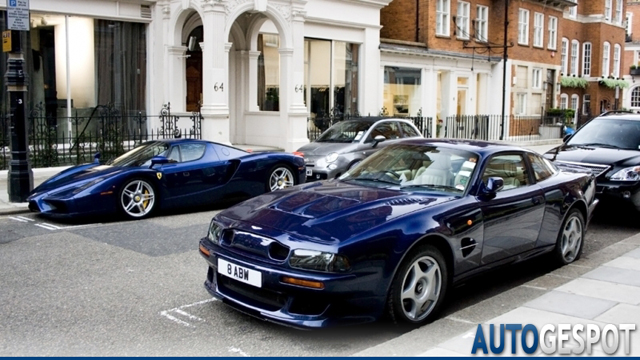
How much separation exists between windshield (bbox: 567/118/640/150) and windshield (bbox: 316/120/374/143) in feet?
14.6

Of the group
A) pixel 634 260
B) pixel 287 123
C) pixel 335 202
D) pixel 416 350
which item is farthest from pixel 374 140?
pixel 416 350

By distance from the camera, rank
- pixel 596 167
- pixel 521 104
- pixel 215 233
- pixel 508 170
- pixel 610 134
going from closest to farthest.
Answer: pixel 215 233
pixel 508 170
pixel 596 167
pixel 610 134
pixel 521 104

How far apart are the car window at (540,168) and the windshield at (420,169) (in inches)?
42.1

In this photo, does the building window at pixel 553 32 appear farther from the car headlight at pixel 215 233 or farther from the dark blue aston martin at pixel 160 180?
the car headlight at pixel 215 233

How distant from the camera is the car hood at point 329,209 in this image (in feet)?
16.6

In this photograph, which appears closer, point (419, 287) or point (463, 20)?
point (419, 287)

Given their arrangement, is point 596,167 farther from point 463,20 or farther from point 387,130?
point 463,20

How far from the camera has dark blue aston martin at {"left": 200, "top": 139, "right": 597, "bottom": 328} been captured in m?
4.88

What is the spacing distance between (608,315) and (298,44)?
14933 mm

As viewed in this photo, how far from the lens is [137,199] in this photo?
1016cm

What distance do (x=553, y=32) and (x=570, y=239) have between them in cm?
3169

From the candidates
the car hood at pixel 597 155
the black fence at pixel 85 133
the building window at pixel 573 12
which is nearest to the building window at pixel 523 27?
the building window at pixel 573 12

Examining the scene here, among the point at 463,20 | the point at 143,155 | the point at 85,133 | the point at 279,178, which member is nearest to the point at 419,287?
the point at 143,155

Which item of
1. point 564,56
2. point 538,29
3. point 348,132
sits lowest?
point 348,132
